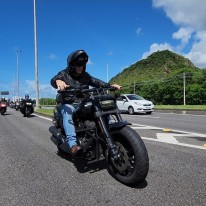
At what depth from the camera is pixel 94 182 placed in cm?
444

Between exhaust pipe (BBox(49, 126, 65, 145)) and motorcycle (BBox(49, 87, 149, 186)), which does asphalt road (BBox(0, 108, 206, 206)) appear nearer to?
motorcycle (BBox(49, 87, 149, 186))

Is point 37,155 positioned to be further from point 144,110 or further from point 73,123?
point 144,110

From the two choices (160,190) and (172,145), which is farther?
(172,145)

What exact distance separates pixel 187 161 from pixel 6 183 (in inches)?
112

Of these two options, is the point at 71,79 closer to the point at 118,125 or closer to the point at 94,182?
the point at 118,125

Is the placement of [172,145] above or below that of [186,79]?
below

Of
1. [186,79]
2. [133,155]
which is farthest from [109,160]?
[186,79]

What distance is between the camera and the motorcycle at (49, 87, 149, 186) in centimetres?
409

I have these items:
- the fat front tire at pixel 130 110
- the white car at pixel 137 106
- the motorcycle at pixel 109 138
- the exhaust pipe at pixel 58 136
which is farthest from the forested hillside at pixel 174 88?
the motorcycle at pixel 109 138

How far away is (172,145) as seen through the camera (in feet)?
23.9

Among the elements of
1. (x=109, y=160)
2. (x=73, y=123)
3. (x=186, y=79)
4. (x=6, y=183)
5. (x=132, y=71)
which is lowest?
(x=6, y=183)

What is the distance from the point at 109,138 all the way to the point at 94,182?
2.03 ft

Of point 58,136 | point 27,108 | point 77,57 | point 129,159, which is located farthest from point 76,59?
point 27,108

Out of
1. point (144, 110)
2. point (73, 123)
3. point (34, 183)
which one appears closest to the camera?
point (34, 183)
